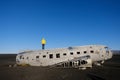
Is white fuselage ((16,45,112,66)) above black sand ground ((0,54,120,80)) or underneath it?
above

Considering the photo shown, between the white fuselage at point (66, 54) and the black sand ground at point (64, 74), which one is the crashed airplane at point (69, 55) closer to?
the white fuselage at point (66, 54)

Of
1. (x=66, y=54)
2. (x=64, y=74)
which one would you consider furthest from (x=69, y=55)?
(x=64, y=74)

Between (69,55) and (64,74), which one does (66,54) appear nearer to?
(69,55)

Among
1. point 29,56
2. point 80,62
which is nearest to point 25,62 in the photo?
point 29,56

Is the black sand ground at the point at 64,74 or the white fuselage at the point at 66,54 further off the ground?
the white fuselage at the point at 66,54

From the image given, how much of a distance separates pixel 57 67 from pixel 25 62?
695cm

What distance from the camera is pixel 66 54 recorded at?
3050 centimetres

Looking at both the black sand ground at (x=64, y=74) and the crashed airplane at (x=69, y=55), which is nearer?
the black sand ground at (x=64, y=74)

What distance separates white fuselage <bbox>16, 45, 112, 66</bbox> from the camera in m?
30.3

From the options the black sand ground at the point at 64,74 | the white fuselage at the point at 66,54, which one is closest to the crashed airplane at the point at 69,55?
the white fuselage at the point at 66,54

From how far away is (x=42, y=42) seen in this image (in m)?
41.1

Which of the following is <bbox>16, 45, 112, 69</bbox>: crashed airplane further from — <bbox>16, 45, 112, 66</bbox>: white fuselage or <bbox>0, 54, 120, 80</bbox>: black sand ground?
<bbox>0, 54, 120, 80</bbox>: black sand ground

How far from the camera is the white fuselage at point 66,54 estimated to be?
1192 inches

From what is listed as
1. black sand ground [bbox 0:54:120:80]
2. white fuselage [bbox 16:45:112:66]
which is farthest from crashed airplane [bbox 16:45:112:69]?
black sand ground [bbox 0:54:120:80]
